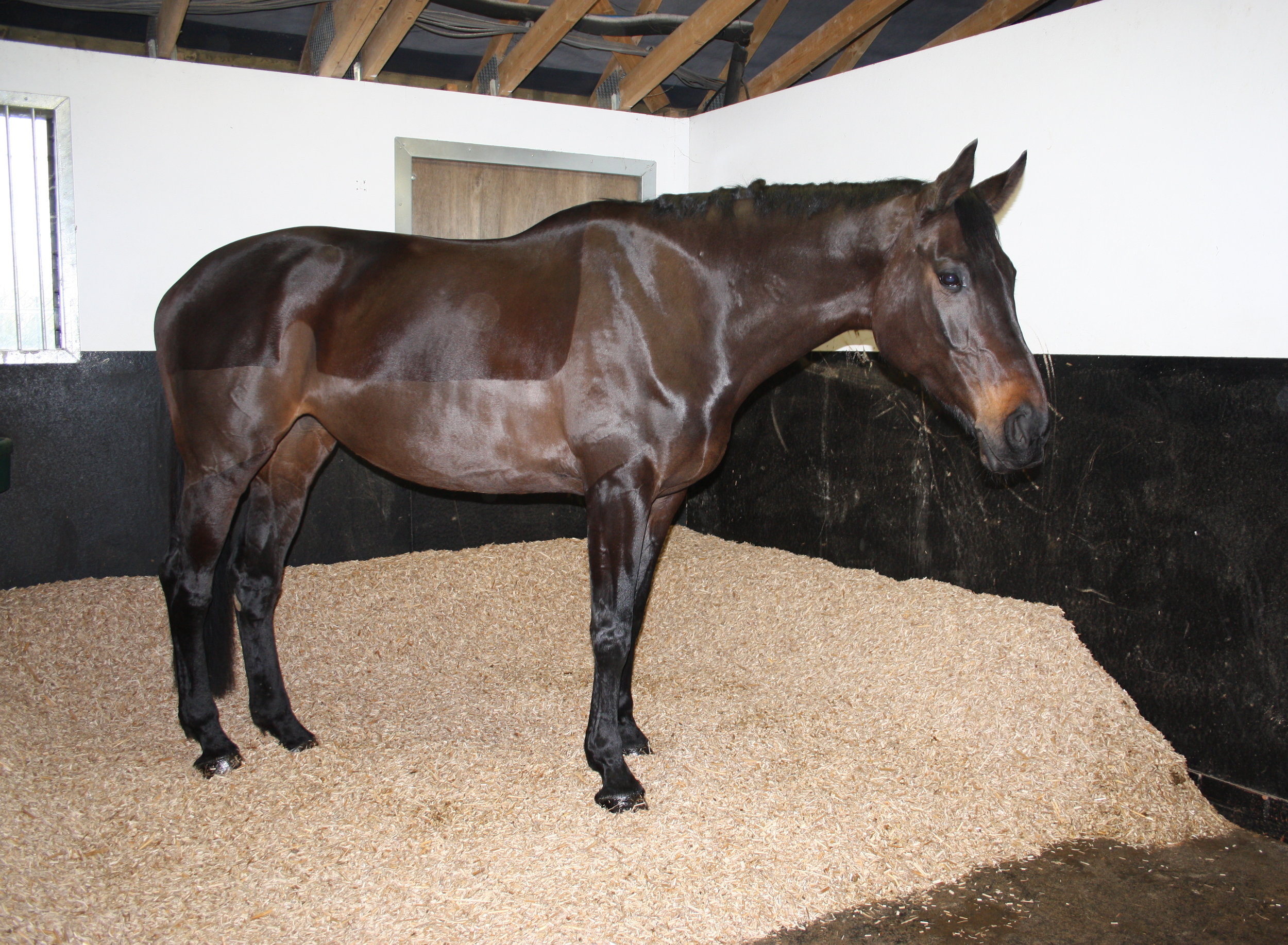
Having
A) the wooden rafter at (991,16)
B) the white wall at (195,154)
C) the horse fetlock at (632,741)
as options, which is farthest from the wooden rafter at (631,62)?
the horse fetlock at (632,741)

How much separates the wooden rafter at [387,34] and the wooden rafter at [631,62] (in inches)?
37.0

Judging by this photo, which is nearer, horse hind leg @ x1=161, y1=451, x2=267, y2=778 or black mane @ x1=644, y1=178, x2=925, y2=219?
black mane @ x1=644, y1=178, x2=925, y2=219

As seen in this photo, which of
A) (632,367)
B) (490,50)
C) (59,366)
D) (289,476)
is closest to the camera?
(632,367)

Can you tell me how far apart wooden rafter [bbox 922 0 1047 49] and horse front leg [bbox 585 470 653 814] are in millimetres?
3341

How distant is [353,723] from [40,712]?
1.17 m

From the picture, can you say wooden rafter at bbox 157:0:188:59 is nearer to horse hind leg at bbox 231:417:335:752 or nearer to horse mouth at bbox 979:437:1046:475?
horse hind leg at bbox 231:417:335:752

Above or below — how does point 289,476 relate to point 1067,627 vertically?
above

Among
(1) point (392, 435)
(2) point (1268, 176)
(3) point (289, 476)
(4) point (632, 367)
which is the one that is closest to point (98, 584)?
(3) point (289, 476)

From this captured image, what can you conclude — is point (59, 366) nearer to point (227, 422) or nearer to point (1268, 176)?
point (227, 422)

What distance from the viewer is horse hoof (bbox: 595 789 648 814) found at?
2496 mm

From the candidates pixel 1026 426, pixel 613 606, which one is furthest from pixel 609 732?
pixel 1026 426

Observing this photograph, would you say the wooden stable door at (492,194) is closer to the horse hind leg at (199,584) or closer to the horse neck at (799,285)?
the horse hind leg at (199,584)

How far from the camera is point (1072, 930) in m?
2.07

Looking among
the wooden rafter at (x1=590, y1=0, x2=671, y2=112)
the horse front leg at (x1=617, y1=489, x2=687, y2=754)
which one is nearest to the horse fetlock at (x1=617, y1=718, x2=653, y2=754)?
the horse front leg at (x1=617, y1=489, x2=687, y2=754)
